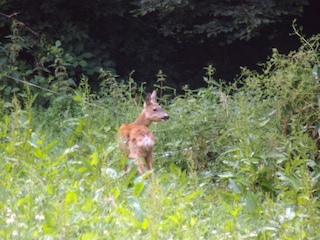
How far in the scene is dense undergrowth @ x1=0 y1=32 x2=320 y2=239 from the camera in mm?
5691

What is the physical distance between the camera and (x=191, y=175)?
6.58 metres

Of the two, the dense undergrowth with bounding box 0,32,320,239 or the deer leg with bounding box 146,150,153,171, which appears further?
the deer leg with bounding box 146,150,153,171

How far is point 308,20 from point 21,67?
4332mm

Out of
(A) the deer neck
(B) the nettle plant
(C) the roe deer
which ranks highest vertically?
(B) the nettle plant

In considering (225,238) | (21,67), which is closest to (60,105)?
(21,67)

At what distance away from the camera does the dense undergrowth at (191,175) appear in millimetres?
5691

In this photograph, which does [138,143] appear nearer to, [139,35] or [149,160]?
[149,160]

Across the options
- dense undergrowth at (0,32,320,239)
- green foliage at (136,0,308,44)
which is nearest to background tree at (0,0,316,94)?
green foliage at (136,0,308,44)

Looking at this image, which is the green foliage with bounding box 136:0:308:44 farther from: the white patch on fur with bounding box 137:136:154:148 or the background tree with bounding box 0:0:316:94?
the white patch on fur with bounding box 137:136:154:148

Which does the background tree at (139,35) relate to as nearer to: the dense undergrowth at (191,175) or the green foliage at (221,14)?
the green foliage at (221,14)

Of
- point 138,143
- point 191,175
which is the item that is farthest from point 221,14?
point 191,175

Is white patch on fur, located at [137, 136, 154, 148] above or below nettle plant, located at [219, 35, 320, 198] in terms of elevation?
below

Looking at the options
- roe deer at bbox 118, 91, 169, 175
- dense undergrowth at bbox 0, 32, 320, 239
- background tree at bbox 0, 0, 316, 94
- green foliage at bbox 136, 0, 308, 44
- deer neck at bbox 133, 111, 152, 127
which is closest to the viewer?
dense undergrowth at bbox 0, 32, 320, 239

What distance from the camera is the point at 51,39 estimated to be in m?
12.7
